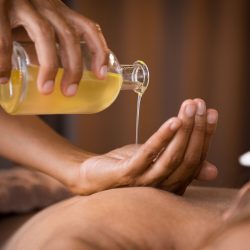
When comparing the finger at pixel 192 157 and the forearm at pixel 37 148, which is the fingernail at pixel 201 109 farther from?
the forearm at pixel 37 148

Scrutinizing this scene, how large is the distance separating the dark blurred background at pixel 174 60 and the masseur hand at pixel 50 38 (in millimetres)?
1746

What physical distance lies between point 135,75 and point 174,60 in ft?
5.82

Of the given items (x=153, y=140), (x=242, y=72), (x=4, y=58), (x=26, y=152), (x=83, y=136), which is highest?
(x=4, y=58)

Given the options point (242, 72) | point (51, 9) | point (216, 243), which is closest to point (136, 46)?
point (242, 72)

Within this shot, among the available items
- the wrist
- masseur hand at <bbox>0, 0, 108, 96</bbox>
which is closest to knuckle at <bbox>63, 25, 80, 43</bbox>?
masseur hand at <bbox>0, 0, 108, 96</bbox>

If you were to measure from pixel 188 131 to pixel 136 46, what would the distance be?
191cm

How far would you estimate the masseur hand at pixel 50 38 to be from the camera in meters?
0.84

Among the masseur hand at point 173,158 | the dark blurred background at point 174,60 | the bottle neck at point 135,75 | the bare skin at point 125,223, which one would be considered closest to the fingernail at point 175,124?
the masseur hand at point 173,158

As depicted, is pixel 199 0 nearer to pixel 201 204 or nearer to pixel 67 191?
pixel 67 191

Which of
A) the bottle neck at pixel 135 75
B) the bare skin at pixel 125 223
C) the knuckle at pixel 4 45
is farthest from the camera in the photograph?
the bottle neck at pixel 135 75

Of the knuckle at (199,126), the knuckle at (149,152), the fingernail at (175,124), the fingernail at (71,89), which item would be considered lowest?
the knuckle at (149,152)

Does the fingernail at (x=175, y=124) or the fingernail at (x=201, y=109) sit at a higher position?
the fingernail at (x=201, y=109)

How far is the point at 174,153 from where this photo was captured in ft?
3.02

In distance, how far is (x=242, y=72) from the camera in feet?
9.45
